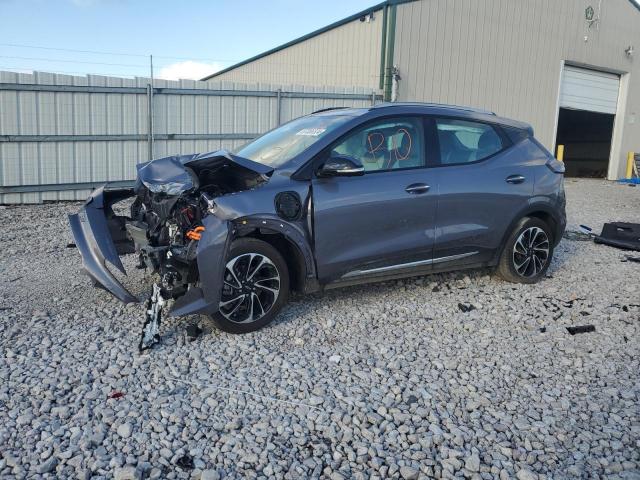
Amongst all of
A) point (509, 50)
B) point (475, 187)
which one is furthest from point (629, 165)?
point (475, 187)

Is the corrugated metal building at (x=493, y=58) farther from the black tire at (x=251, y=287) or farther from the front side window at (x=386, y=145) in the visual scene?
the black tire at (x=251, y=287)

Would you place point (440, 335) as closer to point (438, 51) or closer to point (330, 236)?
point (330, 236)

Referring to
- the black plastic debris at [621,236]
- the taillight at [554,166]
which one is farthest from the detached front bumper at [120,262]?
the black plastic debris at [621,236]

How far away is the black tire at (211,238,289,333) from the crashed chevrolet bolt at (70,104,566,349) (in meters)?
0.01

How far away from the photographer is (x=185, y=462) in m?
3.17

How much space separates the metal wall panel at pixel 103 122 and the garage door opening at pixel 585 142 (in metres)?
17.7

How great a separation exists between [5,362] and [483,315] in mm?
3825

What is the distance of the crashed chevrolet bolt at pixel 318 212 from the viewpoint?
4777 millimetres

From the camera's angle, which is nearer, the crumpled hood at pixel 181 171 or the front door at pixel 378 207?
the crumpled hood at pixel 181 171

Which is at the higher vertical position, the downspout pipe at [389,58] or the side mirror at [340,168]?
the downspout pipe at [389,58]

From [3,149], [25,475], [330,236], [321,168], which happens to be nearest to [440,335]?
[330,236]

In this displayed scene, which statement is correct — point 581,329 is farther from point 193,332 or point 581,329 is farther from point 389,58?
point 389,58

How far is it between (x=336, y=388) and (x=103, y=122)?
947 centimetres

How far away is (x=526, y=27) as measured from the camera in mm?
17938
